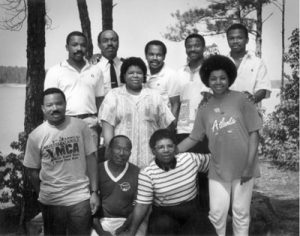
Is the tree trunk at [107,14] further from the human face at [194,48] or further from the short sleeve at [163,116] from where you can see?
the short sleeve at [163,116]

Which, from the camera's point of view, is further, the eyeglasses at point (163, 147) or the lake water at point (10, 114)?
the lake water at point (10, 114)

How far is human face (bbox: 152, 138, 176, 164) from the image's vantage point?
130 inches

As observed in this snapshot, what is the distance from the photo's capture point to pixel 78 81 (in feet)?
13.0

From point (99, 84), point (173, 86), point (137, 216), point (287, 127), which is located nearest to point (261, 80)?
point (173, 86)

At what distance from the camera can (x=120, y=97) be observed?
3.59m

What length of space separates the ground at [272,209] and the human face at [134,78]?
5.81 ft

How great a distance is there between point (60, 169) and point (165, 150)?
83cm

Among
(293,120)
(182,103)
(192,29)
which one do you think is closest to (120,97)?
(182,103)

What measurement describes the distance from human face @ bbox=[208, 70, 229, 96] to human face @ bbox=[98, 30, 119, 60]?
1.45m

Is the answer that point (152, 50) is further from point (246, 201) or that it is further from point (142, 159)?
point (246, 201)

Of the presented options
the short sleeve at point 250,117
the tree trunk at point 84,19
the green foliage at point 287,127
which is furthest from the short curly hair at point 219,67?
the green foliage at point 287,127

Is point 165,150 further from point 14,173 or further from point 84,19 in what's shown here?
point 84,19

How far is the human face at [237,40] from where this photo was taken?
383cm

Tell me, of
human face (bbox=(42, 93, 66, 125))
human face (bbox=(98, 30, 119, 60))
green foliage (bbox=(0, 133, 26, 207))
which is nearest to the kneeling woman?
human face (bbox=(42, 93, 66, 125))
